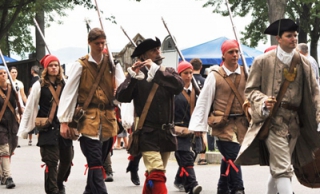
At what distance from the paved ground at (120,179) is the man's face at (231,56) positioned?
7.24 feet

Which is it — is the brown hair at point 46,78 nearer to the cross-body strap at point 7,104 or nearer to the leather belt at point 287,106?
the cross-body strap at point 7,104

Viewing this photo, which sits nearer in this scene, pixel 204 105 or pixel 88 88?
pixel 88 88

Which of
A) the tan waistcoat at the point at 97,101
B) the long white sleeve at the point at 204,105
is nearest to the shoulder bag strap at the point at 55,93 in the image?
the tan waistcoat at the point at 97,101

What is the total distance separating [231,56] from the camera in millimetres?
10664

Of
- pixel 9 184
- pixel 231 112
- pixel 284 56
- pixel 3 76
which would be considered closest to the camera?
pixel 284 56

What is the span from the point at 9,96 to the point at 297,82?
20.4ft

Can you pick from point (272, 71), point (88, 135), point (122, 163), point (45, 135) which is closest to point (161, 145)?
point (88, 135)

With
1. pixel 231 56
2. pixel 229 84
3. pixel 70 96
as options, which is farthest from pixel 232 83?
pixel 70 96

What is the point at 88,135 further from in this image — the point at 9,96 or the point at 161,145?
the point at 9,96

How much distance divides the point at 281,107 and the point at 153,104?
1.50 meters

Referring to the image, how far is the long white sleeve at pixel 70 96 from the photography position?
992 centimetres

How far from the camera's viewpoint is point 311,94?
27.8 feet

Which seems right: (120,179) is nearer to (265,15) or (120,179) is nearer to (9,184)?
(9,184)

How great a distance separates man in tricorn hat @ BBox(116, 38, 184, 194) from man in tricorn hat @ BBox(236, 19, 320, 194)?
3.22 feet
